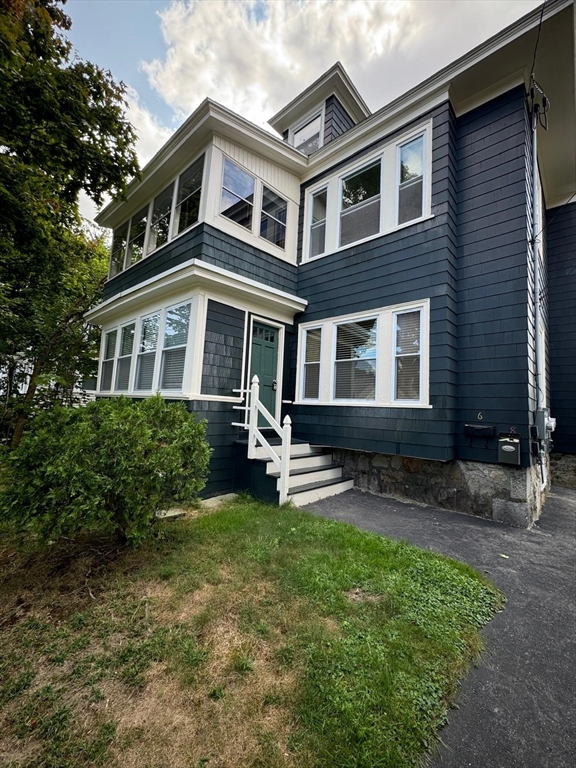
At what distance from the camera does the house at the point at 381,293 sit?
4.83 m

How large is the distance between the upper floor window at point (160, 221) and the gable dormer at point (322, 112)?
12.3 feet

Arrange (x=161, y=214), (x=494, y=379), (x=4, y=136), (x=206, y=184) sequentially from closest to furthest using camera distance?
(x=4, y=136)
(x=494, y=379)
(x=206, y=184)
(x=161, y=214)

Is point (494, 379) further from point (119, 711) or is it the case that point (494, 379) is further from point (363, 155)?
point (119, 711)

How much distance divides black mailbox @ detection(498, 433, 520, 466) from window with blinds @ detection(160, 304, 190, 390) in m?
4.92

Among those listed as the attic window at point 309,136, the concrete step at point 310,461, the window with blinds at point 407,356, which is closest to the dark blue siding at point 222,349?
the concrete step at point 310,461

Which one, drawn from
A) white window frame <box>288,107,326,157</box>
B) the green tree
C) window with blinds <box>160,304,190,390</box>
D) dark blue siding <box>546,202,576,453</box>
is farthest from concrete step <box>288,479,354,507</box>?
white window frame <box>288,107,326,157</box>

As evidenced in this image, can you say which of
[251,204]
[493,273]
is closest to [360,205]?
[251,204]

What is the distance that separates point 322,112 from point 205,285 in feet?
20.5

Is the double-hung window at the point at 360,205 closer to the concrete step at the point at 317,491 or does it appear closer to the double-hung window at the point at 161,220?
the double-hung window at the point at 161,220

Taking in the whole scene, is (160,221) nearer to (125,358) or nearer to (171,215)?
(171,215)

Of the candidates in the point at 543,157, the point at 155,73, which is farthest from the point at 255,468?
the point at 155,73

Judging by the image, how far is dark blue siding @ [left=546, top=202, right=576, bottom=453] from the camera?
24.4ft

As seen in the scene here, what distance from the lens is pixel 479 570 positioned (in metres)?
3.20

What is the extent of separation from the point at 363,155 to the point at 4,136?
5.68m
